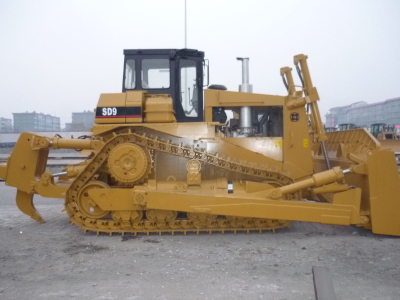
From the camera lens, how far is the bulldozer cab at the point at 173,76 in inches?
262

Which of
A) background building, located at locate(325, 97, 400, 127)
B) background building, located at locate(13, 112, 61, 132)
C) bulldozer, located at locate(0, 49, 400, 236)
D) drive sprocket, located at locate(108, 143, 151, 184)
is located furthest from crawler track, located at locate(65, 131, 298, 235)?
background building, located at locate(13, 112, 61, 132)

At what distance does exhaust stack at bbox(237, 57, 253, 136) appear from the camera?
6602 millimetres

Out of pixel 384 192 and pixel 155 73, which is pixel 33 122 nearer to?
pixel 155 73

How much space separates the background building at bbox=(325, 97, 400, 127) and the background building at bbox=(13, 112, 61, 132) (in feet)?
126

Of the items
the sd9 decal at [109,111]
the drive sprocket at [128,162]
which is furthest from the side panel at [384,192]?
the sd9 decal at [109,111]

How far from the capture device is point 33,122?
4628cm

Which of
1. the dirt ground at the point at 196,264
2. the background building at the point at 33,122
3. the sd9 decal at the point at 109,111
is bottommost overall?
the dirt ground at the point at 196,264

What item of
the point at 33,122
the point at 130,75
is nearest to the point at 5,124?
the point at 33,122

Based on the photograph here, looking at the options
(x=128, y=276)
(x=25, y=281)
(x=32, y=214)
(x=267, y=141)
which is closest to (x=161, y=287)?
(x=128, y=276)

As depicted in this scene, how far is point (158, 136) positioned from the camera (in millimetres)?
6074

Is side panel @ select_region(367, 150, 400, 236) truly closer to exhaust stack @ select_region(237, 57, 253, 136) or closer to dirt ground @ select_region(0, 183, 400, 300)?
dirt ground @ select_region(0, 183, 400, 300)

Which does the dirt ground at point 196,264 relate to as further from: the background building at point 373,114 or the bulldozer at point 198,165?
the background building at point 373,114

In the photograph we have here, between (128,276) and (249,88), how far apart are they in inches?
170

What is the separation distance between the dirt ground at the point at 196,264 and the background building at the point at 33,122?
137ft
